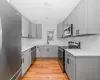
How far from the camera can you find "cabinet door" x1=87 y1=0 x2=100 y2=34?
2264 millimetres

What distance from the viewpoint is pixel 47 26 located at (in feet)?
24.0

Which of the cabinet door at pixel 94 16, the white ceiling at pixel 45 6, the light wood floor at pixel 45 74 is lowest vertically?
the light wood floor at pixel 45 74

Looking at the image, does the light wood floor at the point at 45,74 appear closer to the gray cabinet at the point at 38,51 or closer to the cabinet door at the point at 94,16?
the cabinet door at the point at 94,16

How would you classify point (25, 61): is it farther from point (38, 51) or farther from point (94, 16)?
point (38, 51)

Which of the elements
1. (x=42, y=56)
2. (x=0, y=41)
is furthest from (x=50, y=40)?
(x=0, y=41)

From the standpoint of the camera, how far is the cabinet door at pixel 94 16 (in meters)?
2.26

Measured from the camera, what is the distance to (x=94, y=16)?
231cm

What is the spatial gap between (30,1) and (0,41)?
2.69m

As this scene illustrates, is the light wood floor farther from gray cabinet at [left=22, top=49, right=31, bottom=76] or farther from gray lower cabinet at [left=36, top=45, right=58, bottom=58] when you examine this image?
gray lower cabinet at [left=36, top=45, right=58, bottom=58]

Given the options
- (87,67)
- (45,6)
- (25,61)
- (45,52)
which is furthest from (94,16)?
(45,52)

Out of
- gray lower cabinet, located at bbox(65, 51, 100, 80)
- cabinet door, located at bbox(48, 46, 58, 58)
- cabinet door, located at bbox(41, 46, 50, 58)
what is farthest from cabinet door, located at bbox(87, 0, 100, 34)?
cabinet door, located at bbox(41, 46, 50, 58)

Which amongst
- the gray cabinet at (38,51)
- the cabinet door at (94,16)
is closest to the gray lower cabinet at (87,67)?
the cabinet door at (94,16)

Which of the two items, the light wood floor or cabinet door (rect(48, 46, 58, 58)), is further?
cabinet door (rect(48, 46, 58, 58))

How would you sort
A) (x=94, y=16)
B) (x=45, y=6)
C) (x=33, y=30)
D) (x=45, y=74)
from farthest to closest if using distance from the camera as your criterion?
(x=33, y=30) → (x=45, y=74) → (x=45, y=6) → (x=94, y=16)
